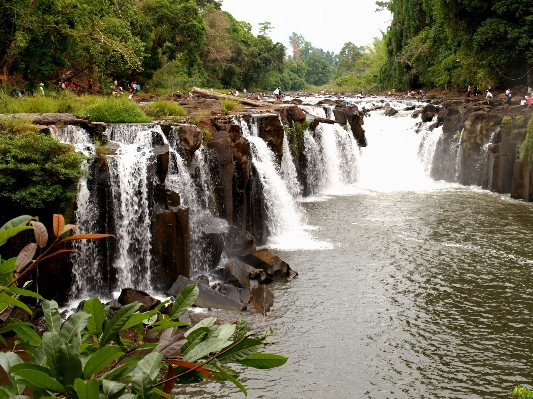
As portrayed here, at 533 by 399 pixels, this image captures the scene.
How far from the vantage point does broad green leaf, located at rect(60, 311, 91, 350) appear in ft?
8.13

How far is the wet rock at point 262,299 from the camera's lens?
1297 centimetres

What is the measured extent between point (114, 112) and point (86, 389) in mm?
15999

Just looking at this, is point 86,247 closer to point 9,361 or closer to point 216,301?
point 216,301

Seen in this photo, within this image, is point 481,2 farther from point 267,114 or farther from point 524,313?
point 524,313

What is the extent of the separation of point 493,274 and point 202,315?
790 cm

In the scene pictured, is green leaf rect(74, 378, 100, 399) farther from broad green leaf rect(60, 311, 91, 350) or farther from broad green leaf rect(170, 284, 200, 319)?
broad green leaf rect(170, 284, 200, 319)

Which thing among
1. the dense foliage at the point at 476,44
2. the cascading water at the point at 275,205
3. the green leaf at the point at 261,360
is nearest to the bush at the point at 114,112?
the cascading water at the point at 275,205

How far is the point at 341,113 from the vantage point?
31.1 metres

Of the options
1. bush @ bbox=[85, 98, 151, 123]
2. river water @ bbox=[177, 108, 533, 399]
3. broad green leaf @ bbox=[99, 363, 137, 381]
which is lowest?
river water @ bbox=[177, 108, 533, 399]

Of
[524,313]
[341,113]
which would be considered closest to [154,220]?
[524,313]

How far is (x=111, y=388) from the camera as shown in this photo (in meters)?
2.23

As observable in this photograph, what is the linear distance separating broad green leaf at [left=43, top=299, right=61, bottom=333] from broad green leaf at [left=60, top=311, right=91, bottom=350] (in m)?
0.10

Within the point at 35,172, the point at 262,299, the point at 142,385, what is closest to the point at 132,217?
the point at 35,172

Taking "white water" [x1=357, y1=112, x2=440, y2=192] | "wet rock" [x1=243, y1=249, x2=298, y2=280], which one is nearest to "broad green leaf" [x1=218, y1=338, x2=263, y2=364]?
"wet rock" [x1=243, y1=249, x2=298, y2=280]
